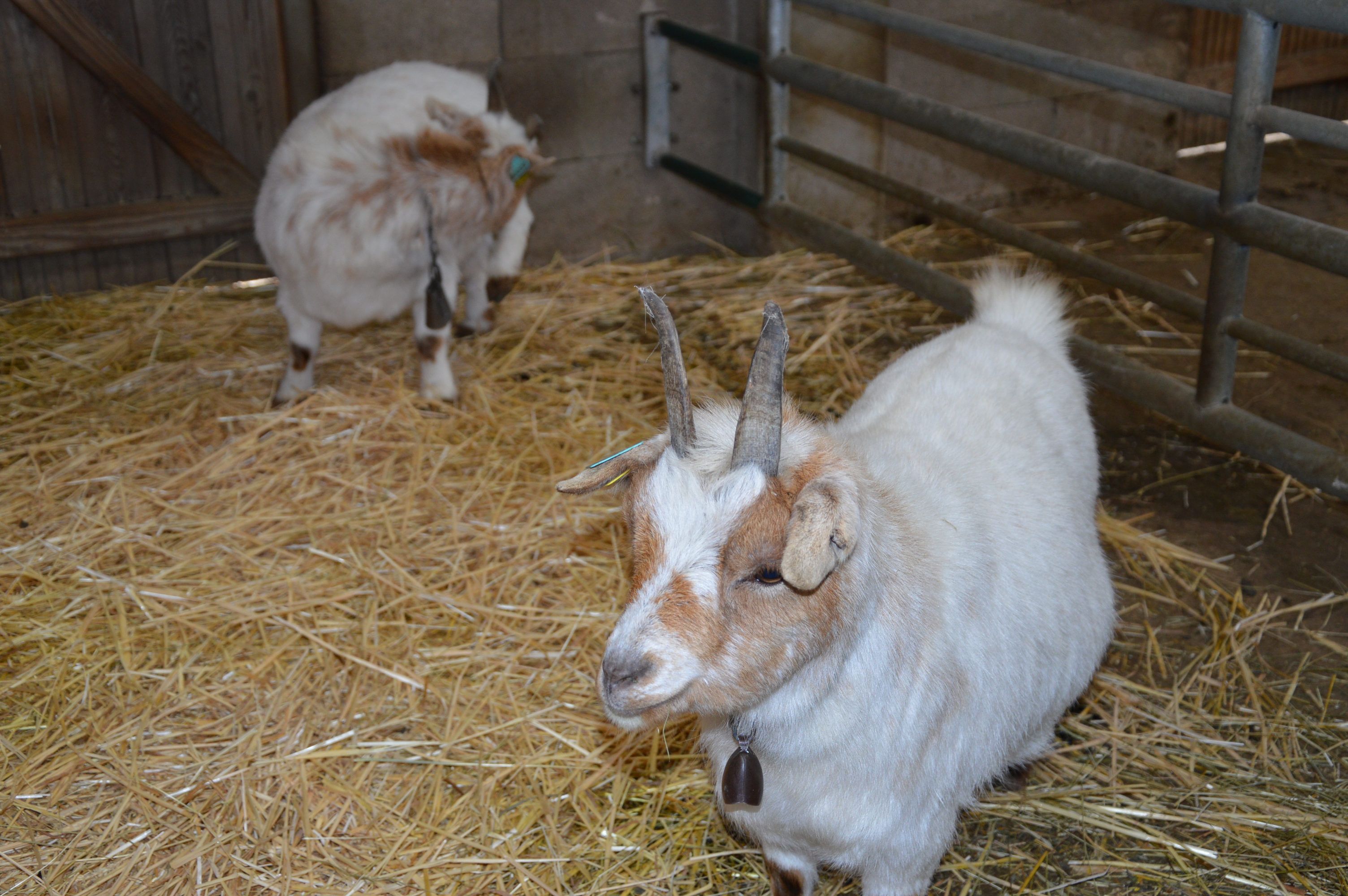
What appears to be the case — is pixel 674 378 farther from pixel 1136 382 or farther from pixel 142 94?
pixel 142 94

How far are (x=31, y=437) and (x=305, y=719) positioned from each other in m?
2.14

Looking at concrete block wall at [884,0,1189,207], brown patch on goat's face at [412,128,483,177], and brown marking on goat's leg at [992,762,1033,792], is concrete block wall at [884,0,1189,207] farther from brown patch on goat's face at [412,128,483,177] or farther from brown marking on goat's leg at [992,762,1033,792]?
brown marking on goat's leg at [992,762,1033,792]

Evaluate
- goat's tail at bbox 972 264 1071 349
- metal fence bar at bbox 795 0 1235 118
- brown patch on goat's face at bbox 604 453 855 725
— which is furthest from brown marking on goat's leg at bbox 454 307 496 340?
brown patch on goat's face at bbox 604 453 855 725

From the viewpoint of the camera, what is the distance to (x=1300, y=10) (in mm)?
3254

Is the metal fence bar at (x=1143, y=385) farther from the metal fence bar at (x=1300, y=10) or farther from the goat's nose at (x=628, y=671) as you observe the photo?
the goat's nose at (x=628, y=671)

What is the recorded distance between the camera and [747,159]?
6738 mm

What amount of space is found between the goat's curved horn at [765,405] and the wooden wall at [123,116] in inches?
183

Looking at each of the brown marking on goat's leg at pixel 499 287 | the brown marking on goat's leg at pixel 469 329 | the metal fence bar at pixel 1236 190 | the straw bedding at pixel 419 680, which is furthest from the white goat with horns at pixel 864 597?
the brown marking on goat's leg at pixel 469 329

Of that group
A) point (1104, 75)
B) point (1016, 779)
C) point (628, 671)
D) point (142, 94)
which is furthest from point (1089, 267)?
point (142, 94)

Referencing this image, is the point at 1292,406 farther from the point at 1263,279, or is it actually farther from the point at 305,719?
the point at 305,719

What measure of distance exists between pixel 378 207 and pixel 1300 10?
3.21 metres

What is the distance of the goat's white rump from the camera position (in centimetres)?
464

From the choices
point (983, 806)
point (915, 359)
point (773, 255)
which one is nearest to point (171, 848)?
point (983, 806)

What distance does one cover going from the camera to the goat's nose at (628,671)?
80.1 inches
